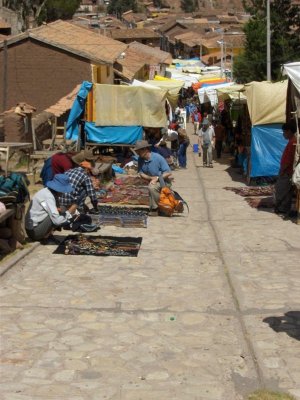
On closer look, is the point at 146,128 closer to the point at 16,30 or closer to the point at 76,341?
the point at 76,341

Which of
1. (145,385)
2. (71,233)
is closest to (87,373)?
(145,385)

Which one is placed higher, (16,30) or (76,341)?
(16,30)

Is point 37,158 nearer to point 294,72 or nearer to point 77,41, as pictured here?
point 294,72

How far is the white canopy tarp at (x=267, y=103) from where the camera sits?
17547 millimetres

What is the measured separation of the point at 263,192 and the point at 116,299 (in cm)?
961

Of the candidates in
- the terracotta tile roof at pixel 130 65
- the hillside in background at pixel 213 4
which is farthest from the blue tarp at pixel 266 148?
the hillside in background at pixel 213 4

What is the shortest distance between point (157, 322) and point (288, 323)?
1.23m

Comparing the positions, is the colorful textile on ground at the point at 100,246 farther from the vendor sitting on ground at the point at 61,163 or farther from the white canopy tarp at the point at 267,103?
the white canopy tarp at the point at 267,103

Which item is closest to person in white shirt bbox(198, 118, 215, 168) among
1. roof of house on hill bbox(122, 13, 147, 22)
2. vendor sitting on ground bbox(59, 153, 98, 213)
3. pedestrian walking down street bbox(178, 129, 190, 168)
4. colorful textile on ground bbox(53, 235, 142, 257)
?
pedestrian walking down street bbox(178, 129, 190, 168)

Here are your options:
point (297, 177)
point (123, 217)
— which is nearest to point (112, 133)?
point (123, 217)

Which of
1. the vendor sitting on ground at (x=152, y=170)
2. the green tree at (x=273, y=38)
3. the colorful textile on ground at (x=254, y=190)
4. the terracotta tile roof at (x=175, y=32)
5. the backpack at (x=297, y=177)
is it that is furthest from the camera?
the terracotta tile roof at (x=175, y=32)

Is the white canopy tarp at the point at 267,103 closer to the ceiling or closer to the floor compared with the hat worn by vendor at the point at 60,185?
closer to the ceiling

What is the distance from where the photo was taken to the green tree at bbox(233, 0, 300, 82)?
1957 inches

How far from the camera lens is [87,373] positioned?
5551 millimetres
